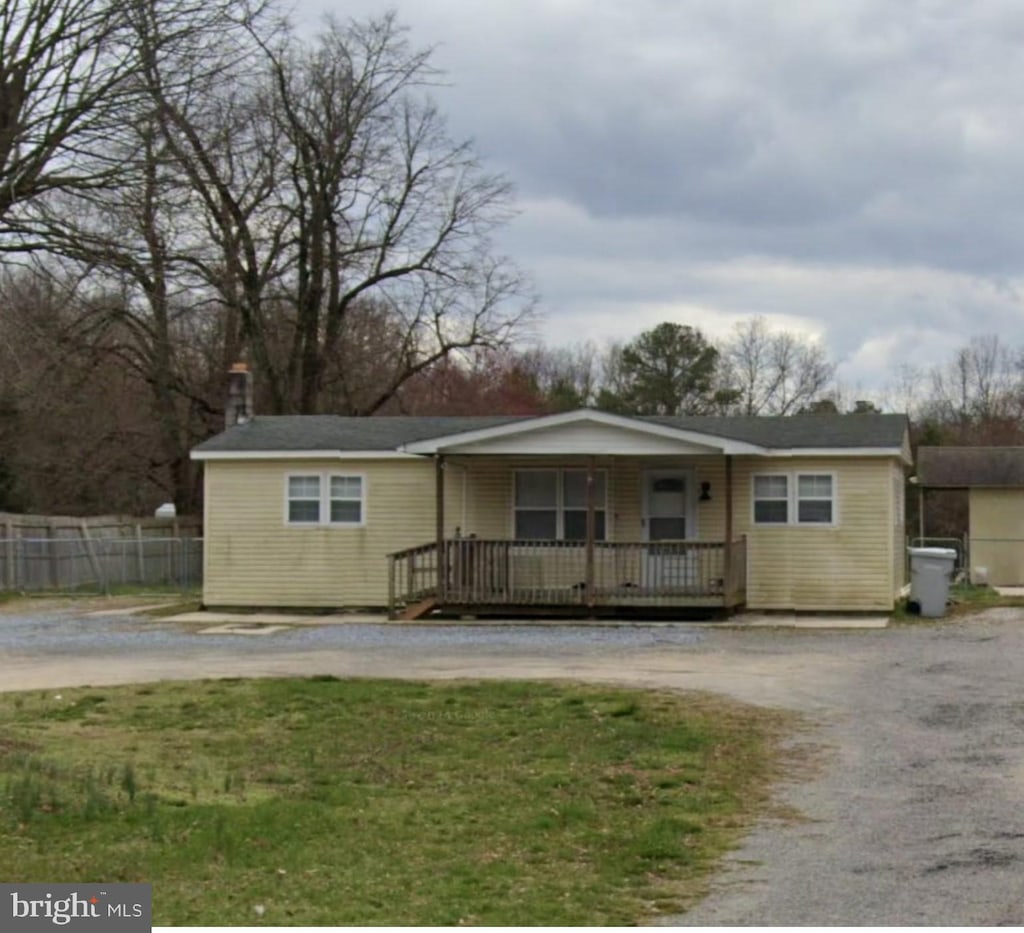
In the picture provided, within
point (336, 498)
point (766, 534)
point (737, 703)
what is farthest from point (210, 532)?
point (737, 703)

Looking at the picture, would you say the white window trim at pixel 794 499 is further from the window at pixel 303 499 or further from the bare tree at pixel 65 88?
the bare tree at pixel 65 88

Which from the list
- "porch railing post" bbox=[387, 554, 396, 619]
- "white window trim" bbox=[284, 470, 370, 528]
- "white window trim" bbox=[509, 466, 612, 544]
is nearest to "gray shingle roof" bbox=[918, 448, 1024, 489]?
"white window trim" bbox=[509, 466, 612, 544]

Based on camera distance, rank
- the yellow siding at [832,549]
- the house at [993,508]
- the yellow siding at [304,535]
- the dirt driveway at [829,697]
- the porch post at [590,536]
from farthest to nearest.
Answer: the house at [993,508], the yellow siding at [304,535], the yellow siding at [832,549], the porch post at [590,536], the dirt driveway at [829,697]

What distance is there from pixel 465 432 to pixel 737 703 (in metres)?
10.8

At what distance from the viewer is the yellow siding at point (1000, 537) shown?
33438mm

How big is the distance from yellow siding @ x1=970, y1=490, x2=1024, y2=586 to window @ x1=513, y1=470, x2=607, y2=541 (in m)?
10.9

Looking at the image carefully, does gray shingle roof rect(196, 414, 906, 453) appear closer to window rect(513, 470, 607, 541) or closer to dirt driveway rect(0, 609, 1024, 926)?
window rect(513, 470, 607, 541)

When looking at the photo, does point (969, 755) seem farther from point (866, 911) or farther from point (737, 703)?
point (866, 911)

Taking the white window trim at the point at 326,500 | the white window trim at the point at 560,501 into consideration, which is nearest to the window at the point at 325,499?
the white window trim at the point at 326,500

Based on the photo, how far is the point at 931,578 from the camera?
24.7m

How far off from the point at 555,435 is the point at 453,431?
236 cm

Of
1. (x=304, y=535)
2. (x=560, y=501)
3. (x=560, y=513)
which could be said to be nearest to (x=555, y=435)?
(x=560, y=501)

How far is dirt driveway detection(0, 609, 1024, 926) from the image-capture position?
7699 mm

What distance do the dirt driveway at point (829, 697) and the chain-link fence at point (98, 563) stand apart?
7.48 m
